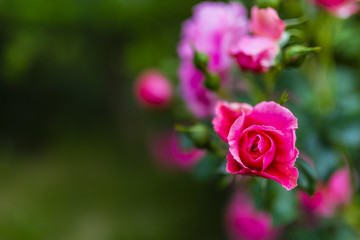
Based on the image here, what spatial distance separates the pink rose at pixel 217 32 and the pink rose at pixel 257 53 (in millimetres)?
65

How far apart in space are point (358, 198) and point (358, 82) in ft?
0.79

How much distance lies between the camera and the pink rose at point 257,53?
1.63 feet

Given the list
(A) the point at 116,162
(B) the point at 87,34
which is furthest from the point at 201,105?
(A) the point at 116,162

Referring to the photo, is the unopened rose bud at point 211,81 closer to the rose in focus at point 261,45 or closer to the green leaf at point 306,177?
the rose in focus at point 261,45

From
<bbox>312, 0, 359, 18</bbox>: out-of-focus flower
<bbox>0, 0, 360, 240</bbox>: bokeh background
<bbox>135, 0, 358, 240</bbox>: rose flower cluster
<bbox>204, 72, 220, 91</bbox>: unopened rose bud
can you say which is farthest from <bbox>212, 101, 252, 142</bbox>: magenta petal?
<bbox>0, 0, 360, 240</bbox>: bokeh background

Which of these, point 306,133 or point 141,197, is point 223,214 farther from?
point 306,133

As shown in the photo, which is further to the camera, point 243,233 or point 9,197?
point 9,197

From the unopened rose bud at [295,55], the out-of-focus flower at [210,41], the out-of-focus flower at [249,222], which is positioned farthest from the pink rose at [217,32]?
the out-of-focus flower at [249,222]

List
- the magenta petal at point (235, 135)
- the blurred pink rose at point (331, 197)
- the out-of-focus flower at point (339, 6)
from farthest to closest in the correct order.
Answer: the blurred pink rose at point (331, 197), the out-of-focus flower at point (339, 6), the magenta petal at point (235, 135)

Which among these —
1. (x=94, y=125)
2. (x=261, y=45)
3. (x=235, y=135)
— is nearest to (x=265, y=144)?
(x=235, y=135)

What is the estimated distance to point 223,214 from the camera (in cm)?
135

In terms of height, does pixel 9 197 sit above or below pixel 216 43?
below

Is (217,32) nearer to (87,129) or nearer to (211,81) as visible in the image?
(211,81)

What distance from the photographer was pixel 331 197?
809 millimetres
